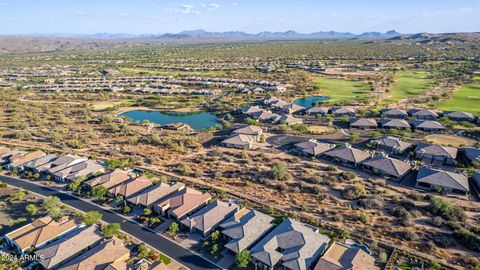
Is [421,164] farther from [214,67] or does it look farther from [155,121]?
[214,67]

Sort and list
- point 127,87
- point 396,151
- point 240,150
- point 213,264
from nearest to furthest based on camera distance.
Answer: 1. point 213,264
2. point 396,151
3. point 240,150
4. point 127,87

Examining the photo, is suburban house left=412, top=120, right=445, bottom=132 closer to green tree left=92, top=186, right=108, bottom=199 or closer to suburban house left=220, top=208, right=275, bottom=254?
suburban house left=220, top=208, right=275, bottom=254

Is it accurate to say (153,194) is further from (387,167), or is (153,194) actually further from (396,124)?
(396,124)

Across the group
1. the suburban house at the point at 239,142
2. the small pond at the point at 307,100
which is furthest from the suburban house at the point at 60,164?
the small pond at the point at 307,100

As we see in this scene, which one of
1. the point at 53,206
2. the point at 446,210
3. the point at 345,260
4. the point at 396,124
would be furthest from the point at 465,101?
the point at 53,206

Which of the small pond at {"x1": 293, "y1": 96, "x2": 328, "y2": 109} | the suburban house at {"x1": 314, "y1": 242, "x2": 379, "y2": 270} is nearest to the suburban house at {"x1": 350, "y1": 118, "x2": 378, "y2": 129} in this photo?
the small pond at {"x1": 293, "y1": 96, "x2": 328, "y2": 109}

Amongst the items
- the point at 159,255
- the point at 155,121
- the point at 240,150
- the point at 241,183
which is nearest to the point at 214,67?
the point at 155,121
